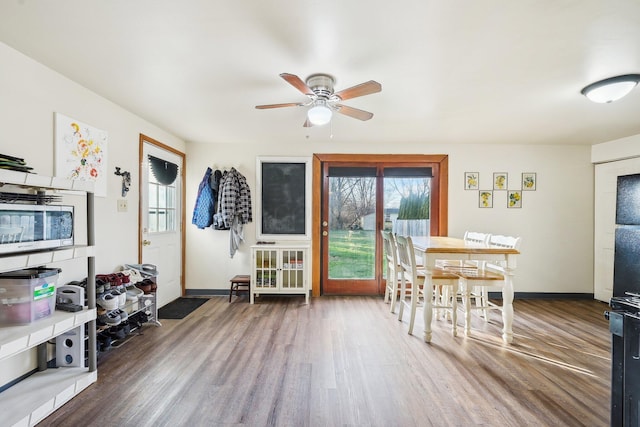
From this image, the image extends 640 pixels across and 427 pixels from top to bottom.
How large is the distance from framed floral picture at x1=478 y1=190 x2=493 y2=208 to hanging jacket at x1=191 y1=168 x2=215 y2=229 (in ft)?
12.4

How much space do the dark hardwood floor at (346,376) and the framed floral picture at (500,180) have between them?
71.7 inches

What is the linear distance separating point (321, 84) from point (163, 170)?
2.55 meters

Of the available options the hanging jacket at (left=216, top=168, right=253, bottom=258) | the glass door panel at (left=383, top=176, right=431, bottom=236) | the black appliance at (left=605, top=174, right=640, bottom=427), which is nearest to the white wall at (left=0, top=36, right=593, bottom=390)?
the hanging jacket at (left=216, top=168, right=253, bottom=258)

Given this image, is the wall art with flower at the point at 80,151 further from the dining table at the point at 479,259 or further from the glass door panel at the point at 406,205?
the glass door panel at the point at 406,205

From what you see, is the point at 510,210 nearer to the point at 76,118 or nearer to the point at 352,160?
the point at 352,160

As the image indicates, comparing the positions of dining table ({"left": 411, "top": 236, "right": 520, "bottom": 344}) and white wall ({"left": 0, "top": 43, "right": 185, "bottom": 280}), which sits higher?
white wall ({"left": 0, "top": 43, "right": 185, "bottom": 280})

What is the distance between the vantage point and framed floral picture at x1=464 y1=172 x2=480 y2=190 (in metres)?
4.15

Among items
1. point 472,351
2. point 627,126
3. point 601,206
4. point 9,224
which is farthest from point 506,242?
point 9,224

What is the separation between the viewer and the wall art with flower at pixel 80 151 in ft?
7.17

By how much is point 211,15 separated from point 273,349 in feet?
7.90

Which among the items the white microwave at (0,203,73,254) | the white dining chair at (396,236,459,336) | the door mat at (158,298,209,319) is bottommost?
the door mat at (158,298,209,319)

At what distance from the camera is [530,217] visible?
4133mm

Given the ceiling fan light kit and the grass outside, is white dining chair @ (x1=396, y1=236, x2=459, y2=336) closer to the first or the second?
the grass outside

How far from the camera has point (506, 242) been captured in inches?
114
